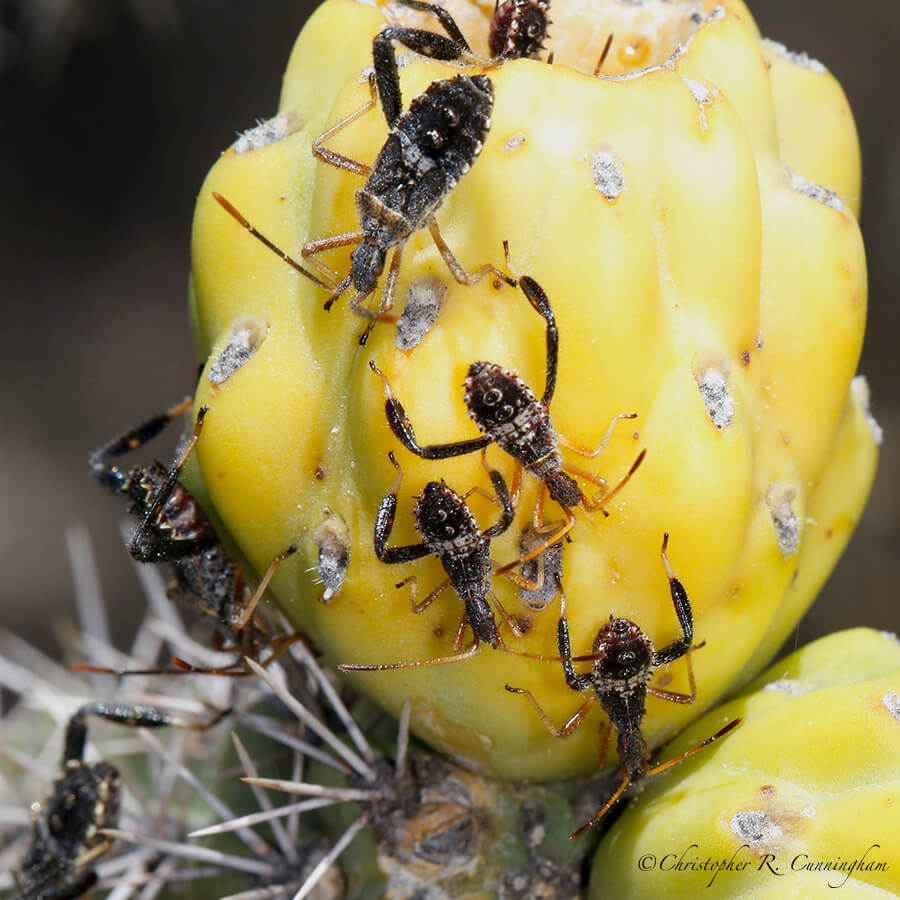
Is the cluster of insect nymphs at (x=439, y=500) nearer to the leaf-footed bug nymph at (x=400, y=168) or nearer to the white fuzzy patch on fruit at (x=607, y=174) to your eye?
the leaf-footed bug nymph at (x=400, y=168)

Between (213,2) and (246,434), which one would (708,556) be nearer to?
(246,434)

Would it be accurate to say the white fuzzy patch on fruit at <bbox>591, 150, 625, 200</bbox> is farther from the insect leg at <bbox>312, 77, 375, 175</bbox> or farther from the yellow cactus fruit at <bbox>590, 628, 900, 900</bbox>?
the yellow cactus fruit at <bbox>590, 628, 900, 900</bbox>

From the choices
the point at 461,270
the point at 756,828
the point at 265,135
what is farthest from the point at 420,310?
the point at 756,828

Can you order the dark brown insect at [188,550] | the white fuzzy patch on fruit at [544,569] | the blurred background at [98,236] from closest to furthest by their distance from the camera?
the white fuzzy patch on fruit at [544,569], the dark brown insect at [188,550], the blurred background at [98,236]

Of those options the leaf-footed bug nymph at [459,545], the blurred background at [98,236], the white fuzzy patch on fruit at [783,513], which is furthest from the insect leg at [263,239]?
the blurred background at [98,236]

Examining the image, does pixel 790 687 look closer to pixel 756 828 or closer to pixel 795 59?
pixel 756 828
